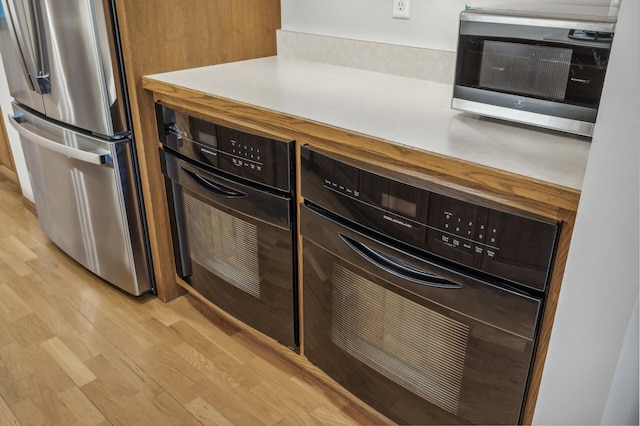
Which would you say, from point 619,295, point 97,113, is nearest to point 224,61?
point 97,113

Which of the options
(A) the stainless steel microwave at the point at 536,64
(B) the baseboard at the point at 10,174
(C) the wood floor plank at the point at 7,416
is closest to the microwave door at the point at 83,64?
(C) the wood floor plank at the point at 7,416

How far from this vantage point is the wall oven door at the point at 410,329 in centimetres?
117

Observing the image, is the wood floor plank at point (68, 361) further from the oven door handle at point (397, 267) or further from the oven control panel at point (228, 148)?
the oven door handle at point (397, 267)

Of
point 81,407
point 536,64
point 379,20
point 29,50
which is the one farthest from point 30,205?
point 536,64

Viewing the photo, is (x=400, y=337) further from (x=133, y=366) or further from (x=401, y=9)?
(x=401, y=9)

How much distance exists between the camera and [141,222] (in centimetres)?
211

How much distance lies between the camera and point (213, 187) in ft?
5.82

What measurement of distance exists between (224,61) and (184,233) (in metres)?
0.69

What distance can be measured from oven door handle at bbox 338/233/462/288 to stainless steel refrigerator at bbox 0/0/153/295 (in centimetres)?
102

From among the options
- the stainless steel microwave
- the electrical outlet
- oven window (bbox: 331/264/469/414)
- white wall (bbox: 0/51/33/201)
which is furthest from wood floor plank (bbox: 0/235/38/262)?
the stainless steel microwave

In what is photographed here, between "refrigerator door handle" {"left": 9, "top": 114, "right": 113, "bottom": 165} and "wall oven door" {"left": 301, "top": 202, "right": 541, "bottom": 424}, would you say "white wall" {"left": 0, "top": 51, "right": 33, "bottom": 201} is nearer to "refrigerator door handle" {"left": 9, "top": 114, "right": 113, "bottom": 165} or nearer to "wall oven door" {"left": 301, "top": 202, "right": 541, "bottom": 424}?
"refrigerator door handle" {"left": 9, "top": 114, "right": 113, "bottom": 165}

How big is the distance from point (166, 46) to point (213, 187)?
561mm

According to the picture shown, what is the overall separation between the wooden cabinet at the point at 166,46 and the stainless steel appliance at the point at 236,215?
73mm

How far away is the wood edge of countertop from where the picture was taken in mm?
1034
